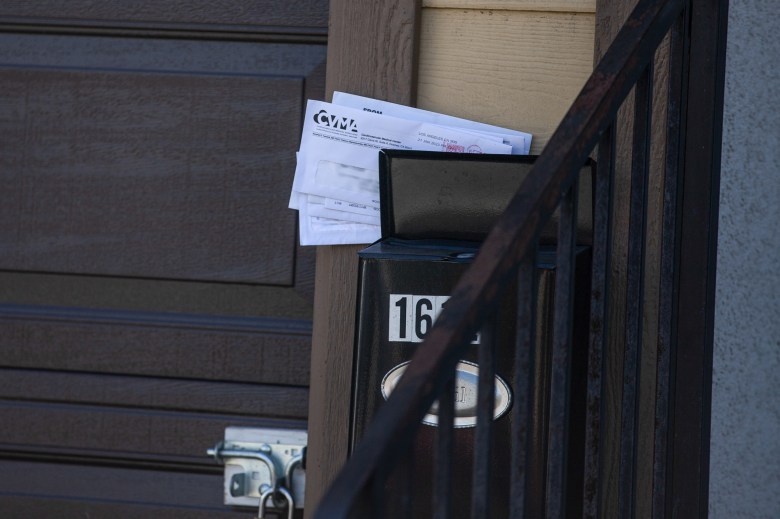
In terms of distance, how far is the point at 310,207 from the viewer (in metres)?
1.69

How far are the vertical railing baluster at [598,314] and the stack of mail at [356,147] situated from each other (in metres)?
0.46

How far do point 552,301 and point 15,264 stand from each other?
1.20 m

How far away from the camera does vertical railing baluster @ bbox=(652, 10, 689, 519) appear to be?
1.25 m

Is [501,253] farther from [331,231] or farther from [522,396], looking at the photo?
[331,231]

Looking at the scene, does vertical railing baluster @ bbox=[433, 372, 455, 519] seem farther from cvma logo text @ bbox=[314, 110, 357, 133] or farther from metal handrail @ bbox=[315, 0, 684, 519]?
cvma logo text @ bbox=[314, 110, 357, 133]

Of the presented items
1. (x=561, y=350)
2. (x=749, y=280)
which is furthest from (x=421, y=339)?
(x=749, y=280)

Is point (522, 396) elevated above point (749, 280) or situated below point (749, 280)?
below

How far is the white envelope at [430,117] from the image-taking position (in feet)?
5.24

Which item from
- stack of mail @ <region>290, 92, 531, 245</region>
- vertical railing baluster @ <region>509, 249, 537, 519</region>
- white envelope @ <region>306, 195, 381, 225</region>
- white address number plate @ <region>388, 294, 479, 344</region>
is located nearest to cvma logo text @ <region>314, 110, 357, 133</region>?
stack of mail @ <region>290, 92, 531, 245</region>

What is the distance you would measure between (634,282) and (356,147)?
611 mm

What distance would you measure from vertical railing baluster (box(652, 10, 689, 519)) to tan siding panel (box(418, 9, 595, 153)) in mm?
357

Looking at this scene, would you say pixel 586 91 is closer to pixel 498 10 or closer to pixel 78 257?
pixel 498 10

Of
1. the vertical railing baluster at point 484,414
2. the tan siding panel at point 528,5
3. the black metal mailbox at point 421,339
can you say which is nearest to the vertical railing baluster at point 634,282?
the black metal mailbox at point 421,339

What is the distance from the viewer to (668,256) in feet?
4.12
